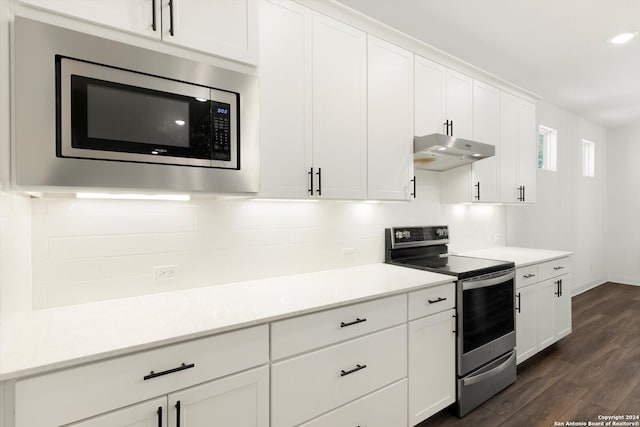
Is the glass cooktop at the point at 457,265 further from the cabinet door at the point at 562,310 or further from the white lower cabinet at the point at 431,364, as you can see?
the cabinet door at the point at 562,310

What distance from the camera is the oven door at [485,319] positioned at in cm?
213

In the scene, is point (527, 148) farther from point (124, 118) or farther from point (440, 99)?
point (124, 118)

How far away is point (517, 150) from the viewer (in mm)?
3348

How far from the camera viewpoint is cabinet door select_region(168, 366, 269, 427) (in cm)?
118

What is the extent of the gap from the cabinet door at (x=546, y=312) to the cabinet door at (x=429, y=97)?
5.91 feet

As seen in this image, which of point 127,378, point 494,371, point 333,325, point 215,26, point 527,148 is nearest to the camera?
point 127,378

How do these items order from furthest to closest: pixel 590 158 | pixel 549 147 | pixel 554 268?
pixel 590 158
pixel 549 147
pixel 554 268

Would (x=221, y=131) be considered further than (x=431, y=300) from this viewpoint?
No

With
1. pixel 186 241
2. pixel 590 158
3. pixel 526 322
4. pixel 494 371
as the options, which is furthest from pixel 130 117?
pixel 590 158

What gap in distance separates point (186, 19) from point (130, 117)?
19.9 inches

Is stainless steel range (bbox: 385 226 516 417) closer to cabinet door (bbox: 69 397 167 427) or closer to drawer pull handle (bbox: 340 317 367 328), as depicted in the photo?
drawer pull handle (bbox: 340 317 367 328)

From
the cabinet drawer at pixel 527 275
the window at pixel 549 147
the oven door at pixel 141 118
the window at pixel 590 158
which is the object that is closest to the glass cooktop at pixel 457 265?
the cabinet drawer at pixel 527 275

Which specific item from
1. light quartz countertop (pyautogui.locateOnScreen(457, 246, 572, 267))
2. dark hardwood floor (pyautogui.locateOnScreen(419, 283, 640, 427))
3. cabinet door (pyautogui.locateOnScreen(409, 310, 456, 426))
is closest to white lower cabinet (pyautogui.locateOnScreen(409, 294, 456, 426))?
cabinet door (pyautogui.locateOnScreen(409, 310, 456, 426))

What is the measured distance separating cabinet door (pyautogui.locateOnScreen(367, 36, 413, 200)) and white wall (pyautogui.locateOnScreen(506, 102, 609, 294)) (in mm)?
2257
